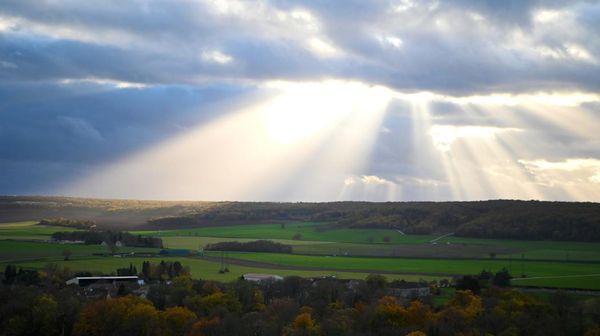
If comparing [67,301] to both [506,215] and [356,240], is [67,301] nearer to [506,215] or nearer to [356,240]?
[356,240]

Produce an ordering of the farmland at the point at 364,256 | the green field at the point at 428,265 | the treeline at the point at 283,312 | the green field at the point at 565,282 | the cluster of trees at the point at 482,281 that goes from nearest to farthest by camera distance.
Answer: the treeline at the point at 283,312, the cluster of trees at the point at 482,281, the green field at the point at 565,282, the farmland at the point at 364,256, the green field at the point at 428,265

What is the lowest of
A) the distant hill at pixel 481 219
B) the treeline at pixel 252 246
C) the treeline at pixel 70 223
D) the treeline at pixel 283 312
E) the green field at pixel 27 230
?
the treeline at pixel 283 312

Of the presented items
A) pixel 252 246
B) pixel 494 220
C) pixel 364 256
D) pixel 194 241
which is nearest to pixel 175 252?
pixel 252 246

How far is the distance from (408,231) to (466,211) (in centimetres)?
1555

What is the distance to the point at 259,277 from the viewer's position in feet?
350

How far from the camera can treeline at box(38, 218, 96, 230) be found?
583 feet

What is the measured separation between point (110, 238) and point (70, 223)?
33.0m

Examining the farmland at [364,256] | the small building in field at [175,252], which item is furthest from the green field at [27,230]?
the small building in field at [175,252]

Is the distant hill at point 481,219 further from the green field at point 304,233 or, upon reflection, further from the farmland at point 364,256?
the green field at point 304,233

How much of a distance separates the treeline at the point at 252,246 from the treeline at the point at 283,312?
49.5 meters

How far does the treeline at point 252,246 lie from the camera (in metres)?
147

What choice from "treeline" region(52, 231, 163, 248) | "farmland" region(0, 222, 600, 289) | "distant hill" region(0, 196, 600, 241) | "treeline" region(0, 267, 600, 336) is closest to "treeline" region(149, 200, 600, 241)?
"distant hill" region(0, 196, 600, 241)

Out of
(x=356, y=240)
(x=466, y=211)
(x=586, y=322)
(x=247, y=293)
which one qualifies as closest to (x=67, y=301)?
(x=247, y=293)

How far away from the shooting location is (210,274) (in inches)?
4326
